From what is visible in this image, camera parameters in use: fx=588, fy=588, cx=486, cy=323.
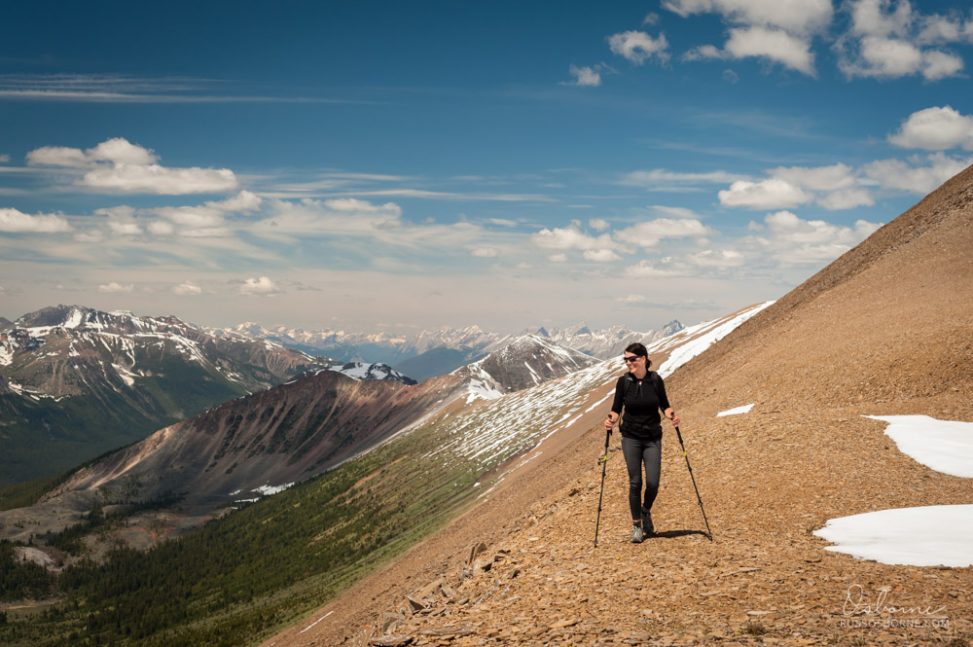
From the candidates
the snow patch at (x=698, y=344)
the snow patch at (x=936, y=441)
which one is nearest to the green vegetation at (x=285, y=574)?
the snow patch at (x=698, y=344)

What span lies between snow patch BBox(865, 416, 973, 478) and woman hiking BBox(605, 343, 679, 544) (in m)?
11.2

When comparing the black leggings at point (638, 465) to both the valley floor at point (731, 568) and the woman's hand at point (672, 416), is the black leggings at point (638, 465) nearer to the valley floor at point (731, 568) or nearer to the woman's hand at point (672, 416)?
the woman's hand at point (672, 416)

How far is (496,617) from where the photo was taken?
13.2 m

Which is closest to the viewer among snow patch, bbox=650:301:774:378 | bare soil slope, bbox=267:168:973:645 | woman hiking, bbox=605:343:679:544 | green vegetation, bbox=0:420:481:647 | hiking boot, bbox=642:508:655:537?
bare soil slope, bbox=267:168:973:645

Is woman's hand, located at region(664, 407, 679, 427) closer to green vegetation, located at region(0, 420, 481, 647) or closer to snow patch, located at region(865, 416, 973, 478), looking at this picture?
snow patch, located at region(865, 416, 973, 478)

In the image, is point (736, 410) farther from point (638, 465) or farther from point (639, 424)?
point (639, 424)

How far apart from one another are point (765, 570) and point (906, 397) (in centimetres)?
2427

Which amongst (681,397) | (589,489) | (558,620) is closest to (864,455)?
(589,489)

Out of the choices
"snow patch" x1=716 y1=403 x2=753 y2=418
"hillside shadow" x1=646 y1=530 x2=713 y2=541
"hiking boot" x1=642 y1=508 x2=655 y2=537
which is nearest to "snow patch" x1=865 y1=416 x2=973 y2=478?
"snow patch" x1=716 y1=403 x2=753 y2=418

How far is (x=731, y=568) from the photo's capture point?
1330cm

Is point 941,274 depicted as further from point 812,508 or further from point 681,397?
point 812,508

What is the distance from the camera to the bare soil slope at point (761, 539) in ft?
35.1

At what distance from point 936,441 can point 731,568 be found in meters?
14.8

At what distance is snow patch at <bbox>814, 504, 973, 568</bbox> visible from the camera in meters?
12.3
